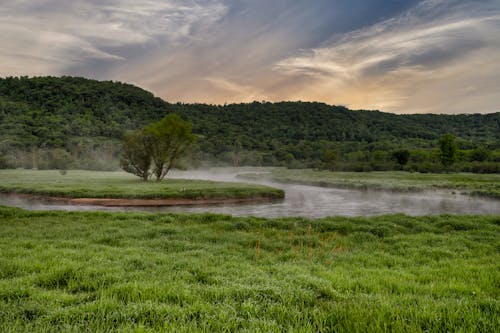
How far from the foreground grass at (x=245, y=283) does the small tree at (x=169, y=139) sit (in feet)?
131

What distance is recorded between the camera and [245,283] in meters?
6.35

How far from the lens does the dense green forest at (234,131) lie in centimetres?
9694

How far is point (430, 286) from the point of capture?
20.5ft

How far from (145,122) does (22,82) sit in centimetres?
6306

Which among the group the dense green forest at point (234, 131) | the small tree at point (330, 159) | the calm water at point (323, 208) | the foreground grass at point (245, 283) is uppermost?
the dense green forest at point (234, 131)

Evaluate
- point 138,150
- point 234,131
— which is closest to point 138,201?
point 138,150

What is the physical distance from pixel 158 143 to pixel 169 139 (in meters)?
1.98

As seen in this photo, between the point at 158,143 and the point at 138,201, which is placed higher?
the point at 158,143

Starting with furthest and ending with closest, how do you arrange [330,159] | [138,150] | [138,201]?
[330,159] < [138,150] < [138,201]

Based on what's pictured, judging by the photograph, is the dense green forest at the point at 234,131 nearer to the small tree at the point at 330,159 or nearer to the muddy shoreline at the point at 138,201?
the small tree at the point at 330,159

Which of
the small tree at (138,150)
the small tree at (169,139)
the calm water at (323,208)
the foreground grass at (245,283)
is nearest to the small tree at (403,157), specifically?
the calm water at (323,208)

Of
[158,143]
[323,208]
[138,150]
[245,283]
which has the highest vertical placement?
[158,143]

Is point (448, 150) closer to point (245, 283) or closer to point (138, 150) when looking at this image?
point (138, 150)

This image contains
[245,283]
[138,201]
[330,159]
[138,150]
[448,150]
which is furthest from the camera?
[330,159]
